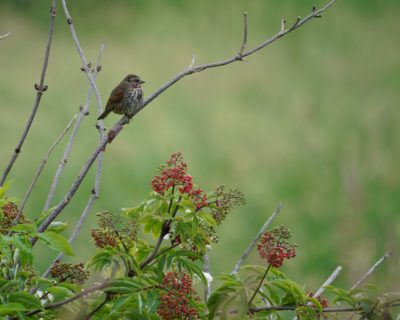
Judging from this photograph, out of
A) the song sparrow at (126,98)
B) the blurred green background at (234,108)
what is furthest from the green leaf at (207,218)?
the blurred green background at (234,108)

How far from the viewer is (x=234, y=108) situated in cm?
751

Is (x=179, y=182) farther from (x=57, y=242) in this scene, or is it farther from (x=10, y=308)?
(x=10, y=308)

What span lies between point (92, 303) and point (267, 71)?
667 centimetres

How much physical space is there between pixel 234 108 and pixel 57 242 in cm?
615

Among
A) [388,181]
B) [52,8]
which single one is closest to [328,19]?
[388,181]

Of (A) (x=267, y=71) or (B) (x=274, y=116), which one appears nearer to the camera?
(B) (x=274, y=116)

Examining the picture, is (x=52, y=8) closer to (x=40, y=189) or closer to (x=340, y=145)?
(x=40, y=189)

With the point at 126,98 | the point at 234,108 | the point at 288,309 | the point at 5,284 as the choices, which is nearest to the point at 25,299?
the point at 5,284

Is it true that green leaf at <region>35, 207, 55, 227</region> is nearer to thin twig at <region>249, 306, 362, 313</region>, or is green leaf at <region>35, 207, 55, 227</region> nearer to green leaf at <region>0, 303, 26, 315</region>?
green leaf at <region>0, 303, 26, 315</region>

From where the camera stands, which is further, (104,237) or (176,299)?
(104,237)

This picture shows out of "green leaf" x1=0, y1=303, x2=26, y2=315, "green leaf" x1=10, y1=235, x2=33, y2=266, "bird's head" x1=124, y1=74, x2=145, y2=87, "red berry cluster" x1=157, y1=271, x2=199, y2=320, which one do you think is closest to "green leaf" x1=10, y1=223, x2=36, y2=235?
"green leaf" x1=10, y1=235, x2=33, y2=266

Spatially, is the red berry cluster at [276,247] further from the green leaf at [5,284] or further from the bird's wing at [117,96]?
the bird's wing at [117,96]

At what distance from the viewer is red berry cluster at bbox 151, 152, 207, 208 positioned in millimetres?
1580

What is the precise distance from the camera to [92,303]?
1528 mm
